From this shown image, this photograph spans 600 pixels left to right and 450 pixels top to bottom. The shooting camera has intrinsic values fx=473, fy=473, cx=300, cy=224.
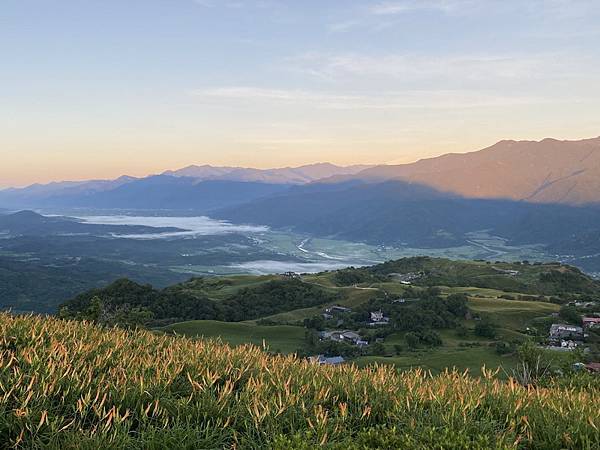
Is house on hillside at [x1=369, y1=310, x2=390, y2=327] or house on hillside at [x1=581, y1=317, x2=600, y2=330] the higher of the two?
house on hillside at [x1=581, y1=317, x2=600, y2=330]

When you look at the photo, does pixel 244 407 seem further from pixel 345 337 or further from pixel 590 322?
pixel 590 322

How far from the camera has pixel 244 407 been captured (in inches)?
250

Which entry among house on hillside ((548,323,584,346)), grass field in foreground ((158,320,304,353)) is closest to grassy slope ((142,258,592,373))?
grass field in foreground ((158,320,304,353))

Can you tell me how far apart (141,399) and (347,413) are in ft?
9.42

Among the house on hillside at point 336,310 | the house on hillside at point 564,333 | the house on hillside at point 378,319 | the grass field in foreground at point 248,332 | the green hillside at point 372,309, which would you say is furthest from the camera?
the house on hillside at point 336,310

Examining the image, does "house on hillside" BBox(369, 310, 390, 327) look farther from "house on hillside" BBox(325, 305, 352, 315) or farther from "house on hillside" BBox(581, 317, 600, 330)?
"house on hillside" BBox(581, 317, 600, 330)

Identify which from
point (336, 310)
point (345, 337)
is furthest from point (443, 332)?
point (336, 310)

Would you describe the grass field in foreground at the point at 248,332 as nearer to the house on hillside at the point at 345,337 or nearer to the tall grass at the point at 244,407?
the house on hillside at the point at 345,337

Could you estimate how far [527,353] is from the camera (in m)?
22.8

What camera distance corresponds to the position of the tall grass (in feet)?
18.2

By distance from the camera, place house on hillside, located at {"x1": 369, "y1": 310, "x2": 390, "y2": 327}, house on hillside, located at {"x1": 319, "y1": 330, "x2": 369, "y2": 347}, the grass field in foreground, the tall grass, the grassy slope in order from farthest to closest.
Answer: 1. house on hillside, located at {"x1": 369, "y1": 310, "x2": 390, "y2": 327}
2. house on hillside, located at {"x1": 319, "y1": 330, "x2": 369, "y2": 347}
3. the grass field in foreground
4. the grassy slope
5. the tall grass

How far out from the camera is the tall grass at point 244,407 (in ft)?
18.2

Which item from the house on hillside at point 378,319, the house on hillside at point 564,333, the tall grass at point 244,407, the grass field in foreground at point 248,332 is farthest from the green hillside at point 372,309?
the tall grass at point 244,407

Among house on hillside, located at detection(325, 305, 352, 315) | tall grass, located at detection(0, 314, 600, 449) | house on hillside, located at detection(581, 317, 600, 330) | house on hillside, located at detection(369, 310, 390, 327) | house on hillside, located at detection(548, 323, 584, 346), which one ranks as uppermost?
tall grass, located at detection(0, 314, 600, 449)
